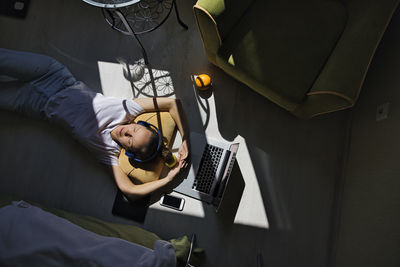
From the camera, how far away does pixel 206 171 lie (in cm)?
199

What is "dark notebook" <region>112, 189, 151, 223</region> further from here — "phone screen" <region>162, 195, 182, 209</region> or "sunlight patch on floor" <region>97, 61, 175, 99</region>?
"sunlight patch on floor" <region>97, 61, 175, 99</region>

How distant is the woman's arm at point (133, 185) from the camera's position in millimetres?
1857

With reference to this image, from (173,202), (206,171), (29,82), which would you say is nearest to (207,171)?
(206,171)

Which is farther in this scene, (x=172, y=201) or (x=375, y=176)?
(x=172, y=201)

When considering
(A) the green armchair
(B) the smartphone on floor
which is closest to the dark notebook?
(B) the smartphone on floor

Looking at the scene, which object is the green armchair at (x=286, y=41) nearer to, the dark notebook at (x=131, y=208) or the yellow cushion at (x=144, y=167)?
the yellow cushion at (x=144, y=167)

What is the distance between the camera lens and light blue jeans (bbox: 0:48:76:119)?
1932 mm

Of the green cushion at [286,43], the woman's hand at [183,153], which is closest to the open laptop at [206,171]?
the woman's hand at [183,153]

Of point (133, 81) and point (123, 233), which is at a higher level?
point (133, 81)

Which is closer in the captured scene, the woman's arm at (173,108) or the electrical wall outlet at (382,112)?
the electrical wall outlet at (382,112)

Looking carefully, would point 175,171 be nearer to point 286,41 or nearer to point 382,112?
point 286,41

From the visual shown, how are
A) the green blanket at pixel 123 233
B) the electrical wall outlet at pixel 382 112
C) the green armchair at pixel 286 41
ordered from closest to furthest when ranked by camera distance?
the green blanket at pixel 123 233 → the green armchair at pixel 286 41 → the electrical wall outlet at pixel 382 112

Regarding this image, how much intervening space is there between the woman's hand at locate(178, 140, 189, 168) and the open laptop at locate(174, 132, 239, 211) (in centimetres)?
11

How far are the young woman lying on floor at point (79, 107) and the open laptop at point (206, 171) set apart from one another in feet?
0.44
